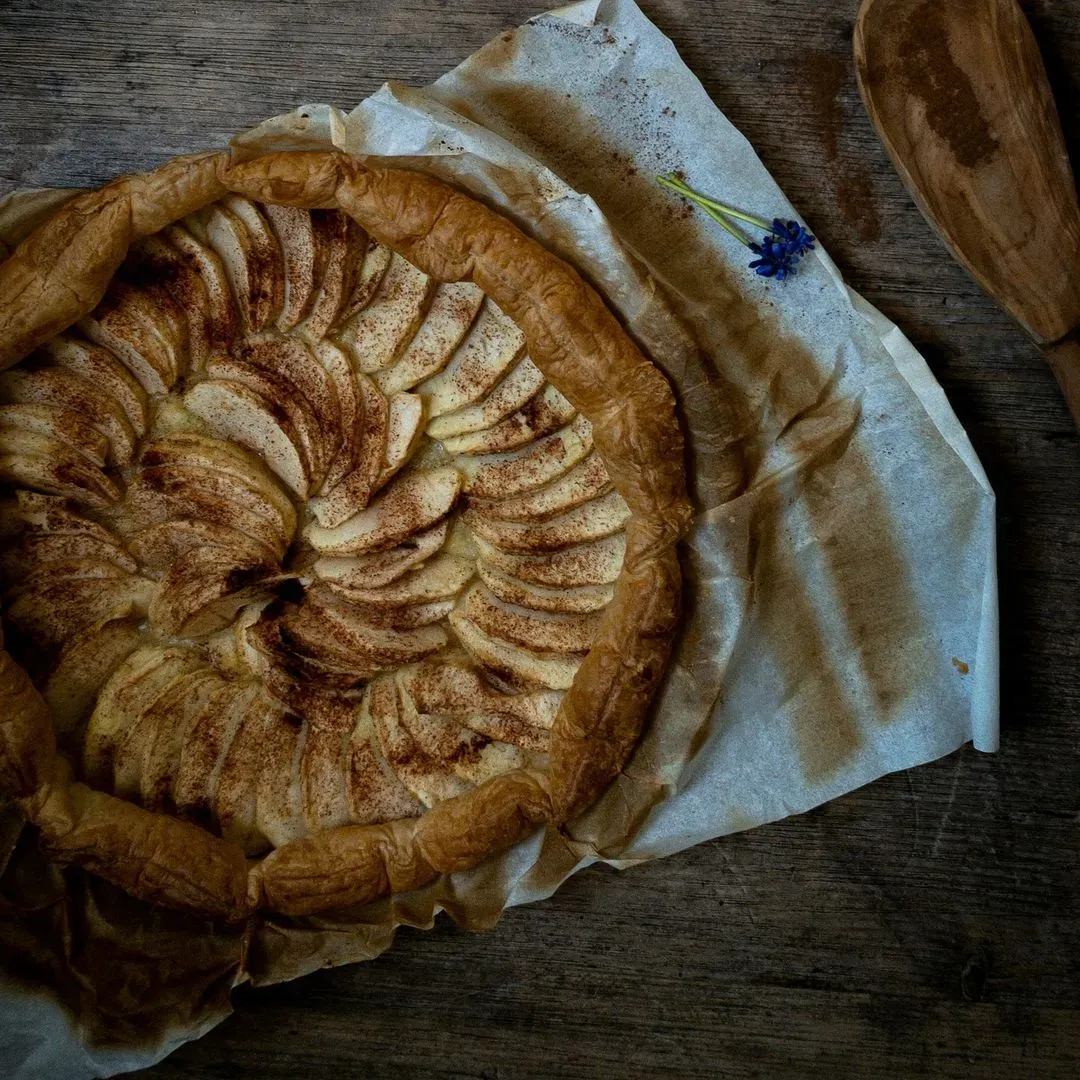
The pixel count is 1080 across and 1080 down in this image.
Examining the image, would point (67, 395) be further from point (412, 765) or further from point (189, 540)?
point (412, 765)

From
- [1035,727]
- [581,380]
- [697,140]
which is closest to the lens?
[581,380]

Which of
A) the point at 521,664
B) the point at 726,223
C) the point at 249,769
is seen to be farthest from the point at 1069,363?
the point at 249,769

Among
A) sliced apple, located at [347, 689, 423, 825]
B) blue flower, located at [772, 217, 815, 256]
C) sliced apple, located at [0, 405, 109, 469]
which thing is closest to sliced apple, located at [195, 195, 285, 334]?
sliced apple, located at [0, 405, 109, 469]

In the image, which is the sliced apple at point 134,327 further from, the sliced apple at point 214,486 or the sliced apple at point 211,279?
the sliced apple at point 214,486

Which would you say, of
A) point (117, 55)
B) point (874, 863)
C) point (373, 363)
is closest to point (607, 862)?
point (874, 863)

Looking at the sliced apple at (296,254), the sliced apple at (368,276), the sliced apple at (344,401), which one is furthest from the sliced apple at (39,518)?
the sliced apple at (368,276)

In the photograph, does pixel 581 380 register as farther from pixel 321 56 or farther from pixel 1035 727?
pixel 1035 727
